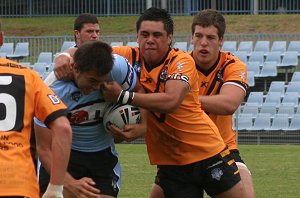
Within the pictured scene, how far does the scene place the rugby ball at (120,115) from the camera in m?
6.52

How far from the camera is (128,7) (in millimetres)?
37375

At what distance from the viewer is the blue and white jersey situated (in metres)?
6.46

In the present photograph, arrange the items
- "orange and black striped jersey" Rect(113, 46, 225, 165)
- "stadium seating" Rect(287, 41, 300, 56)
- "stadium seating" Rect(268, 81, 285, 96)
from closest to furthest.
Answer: "orange and black striped jersey" Rect(113, 46, 225, 165), "stadium seating" Rect(268, 81, 285, 96), "stadium seating" Rect(287, 41, 300, 56)

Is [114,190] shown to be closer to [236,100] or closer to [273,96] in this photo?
[236,100]

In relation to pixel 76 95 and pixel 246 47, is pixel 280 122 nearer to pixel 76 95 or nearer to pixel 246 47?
pixel 246 47

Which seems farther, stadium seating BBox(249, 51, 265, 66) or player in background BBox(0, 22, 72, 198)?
stadium seating BBox(249, 51, 265, 66)

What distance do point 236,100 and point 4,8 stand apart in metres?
31.7

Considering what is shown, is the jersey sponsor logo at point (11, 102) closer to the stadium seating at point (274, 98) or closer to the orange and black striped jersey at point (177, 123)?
the orange and black striped jersey at point (177, 123)

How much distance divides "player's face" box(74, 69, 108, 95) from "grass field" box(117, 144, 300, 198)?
6.33 meters

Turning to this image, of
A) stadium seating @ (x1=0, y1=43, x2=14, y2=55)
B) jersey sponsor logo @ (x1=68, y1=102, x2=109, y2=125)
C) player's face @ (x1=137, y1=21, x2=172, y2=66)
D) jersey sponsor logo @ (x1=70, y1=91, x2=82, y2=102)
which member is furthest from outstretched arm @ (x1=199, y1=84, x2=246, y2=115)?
stadium seating @ (x1=0, y1=43, x2=14, y2=55)

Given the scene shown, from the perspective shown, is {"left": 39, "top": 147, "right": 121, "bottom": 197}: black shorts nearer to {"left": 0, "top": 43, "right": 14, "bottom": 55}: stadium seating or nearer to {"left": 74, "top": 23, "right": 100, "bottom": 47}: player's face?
{"left": 74, "top": 23, "right": 100, "bottom": 47}: player's face

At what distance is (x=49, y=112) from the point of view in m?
5.15

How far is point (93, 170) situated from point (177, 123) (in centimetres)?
75

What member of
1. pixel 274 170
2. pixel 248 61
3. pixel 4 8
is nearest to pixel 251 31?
pixel 248 61
